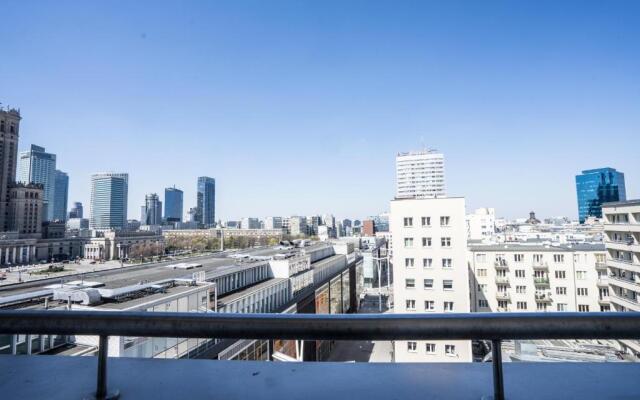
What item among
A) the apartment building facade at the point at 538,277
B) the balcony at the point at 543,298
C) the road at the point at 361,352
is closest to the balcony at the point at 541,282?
the apartment building facade at the point at 538,277

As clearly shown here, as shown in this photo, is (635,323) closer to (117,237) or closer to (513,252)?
(513,252)

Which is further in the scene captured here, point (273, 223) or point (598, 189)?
point (273, 223)

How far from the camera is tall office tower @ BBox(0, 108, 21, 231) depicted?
4869 centimetres

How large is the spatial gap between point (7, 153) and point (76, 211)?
393 feet

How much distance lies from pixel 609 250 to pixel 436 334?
26.1 m

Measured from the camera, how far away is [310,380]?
1.17 metres

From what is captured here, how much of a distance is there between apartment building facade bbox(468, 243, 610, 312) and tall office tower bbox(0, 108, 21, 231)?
2479 inches

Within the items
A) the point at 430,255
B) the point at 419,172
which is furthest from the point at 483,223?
the point at 430,255

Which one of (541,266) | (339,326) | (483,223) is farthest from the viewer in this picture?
(483,223)

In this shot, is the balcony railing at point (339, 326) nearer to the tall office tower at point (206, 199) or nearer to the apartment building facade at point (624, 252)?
the apartment building facade at point (624, 252)

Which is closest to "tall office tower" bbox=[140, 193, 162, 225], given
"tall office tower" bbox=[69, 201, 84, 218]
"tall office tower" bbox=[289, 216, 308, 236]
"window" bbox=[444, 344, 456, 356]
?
"tall office tower" bbox=[69, 201, 84, 218]

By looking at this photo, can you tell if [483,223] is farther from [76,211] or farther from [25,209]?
[76,211]

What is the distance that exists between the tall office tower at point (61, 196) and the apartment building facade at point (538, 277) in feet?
487

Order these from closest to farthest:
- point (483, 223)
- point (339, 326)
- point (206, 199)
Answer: point (339, 326) → point (483, 223) → point (206, 199)
